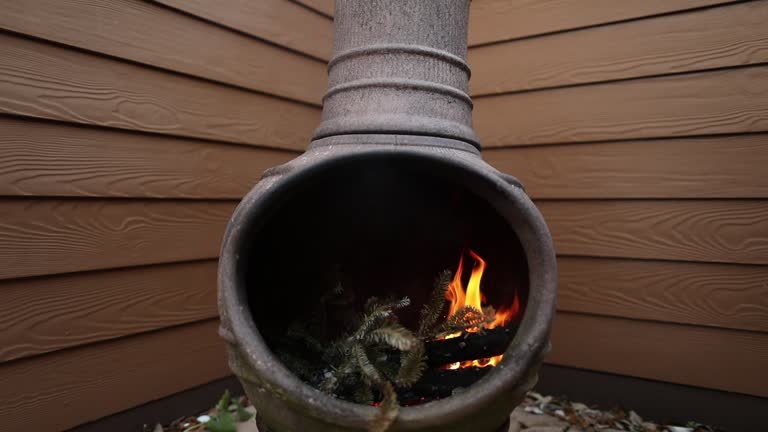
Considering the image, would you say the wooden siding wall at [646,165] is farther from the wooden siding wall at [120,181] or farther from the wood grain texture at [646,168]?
the wooden siding wall at [120,181]

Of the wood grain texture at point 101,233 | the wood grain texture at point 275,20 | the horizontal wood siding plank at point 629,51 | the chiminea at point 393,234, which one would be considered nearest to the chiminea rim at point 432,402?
the chiminea at point 393,234

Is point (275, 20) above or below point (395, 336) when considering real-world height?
above

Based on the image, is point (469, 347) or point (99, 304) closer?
point (469, 347)

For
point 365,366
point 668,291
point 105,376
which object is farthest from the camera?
point 668,291

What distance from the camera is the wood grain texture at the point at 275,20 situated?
1514 mm

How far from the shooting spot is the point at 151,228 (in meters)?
1.38

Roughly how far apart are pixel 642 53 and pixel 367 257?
124cm

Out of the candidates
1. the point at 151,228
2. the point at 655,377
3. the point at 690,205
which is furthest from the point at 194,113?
the point at 655,377

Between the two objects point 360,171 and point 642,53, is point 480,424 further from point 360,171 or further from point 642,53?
point 642,53

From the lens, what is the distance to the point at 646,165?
1615mm

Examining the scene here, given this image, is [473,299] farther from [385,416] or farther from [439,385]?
[385,416]

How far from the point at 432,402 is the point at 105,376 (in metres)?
1.01

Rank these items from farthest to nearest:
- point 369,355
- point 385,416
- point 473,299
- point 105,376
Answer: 1. point 105,376
2. point 473,299
3. point 369,355
4. point 385,416

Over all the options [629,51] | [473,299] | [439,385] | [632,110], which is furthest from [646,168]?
[439,385]
